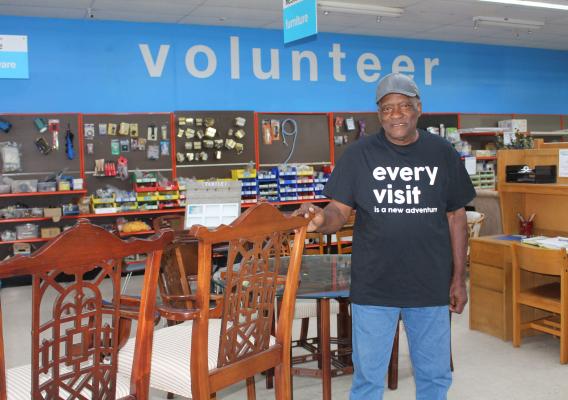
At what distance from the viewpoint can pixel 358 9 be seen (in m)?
7.16

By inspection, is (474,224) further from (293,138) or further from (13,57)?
(13,57)

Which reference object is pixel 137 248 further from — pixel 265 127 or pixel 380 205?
pixel 265 127

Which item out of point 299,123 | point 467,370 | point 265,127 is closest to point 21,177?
point 265,127

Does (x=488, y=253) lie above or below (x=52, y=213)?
below

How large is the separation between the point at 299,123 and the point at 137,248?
6.51m

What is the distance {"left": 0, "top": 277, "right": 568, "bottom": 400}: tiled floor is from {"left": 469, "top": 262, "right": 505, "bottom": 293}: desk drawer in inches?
14.6

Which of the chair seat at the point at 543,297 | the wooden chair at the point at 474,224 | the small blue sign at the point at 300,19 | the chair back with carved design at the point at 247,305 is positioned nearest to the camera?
the chair back with carved design at the point at 247,305

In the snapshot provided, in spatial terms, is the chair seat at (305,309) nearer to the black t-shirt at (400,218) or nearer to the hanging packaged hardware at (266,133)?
the black t-shirt at (400,218)

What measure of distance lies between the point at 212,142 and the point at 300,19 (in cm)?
245

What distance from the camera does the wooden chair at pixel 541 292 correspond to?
3639 millimetres

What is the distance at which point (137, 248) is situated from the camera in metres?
1.84

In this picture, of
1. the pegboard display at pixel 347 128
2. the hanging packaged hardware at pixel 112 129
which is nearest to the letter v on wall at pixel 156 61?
the hanging packaged hardware at pixel 112 129

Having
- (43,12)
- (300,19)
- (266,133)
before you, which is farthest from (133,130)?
(300,19)

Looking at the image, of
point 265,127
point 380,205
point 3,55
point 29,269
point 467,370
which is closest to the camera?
point 29,269
